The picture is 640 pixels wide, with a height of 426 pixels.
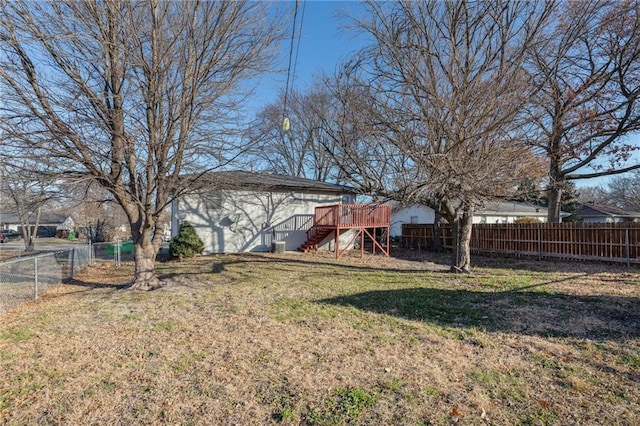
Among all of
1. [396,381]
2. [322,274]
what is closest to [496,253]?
[322,274]

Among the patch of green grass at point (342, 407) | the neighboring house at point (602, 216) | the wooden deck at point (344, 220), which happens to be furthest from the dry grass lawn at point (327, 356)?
the neighboring house at point (602, 216)

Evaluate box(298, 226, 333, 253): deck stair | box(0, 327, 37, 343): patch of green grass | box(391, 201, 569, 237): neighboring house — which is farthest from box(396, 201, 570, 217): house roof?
box(0, 327, 37, 343): patch of green grass

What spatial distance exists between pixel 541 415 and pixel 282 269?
8.59m

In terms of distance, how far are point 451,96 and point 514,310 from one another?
433cm

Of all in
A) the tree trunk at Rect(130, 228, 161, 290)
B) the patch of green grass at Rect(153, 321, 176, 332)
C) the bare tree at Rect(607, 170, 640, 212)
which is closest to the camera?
the patch of green grass at Rect(153, 321, 176, 332)

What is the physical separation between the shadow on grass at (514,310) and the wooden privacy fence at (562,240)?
237 inches

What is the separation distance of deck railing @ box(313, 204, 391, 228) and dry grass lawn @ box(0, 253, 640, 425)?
7022 mm

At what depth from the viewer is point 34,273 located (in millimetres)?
7820

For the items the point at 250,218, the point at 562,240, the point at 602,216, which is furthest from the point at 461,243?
the point at 602,216

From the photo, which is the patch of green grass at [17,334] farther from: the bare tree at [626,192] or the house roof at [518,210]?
the bare tree at [626,192]

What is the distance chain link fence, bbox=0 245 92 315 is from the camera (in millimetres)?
6836

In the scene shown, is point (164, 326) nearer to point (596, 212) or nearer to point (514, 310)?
point (514, 310)

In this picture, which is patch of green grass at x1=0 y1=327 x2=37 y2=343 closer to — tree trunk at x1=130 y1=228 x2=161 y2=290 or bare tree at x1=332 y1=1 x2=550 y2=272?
tree trunk at x1=130 y1=228 x2=161 y2=290

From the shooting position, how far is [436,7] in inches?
303
